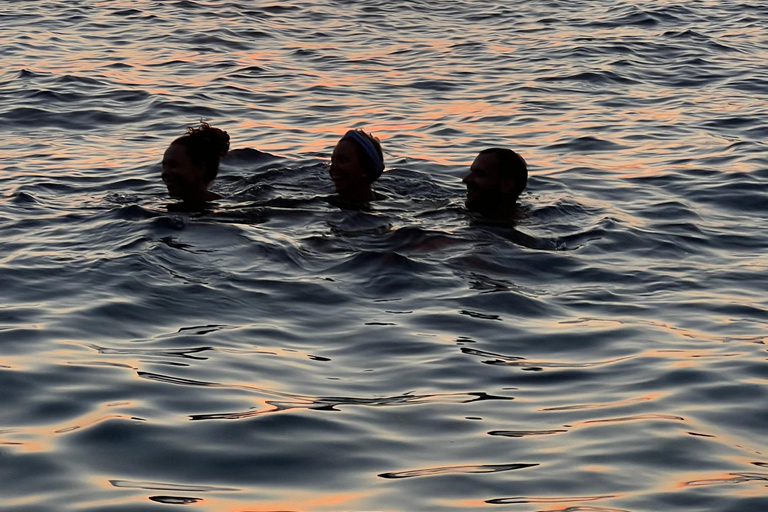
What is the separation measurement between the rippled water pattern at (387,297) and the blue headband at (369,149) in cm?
41

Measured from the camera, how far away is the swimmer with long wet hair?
414 inches

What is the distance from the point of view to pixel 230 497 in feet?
14.5

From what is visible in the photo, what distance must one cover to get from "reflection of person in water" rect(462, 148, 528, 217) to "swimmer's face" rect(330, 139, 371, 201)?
1.05 metres

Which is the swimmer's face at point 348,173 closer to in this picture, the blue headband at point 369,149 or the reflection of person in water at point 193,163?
the blue headband at point 369,149


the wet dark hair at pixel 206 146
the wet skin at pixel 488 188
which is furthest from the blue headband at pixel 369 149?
the wet dark hair at pixel 206 146

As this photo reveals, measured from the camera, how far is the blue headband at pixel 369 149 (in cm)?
1057

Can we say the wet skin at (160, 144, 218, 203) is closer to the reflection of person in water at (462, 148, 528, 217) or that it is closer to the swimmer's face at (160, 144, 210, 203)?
the swimmer's face at (160, 144, 210, 203)

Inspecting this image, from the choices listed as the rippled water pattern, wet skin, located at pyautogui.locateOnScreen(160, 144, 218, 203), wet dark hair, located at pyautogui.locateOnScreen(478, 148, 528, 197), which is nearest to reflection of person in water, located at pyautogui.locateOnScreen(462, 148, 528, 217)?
wet dark hair, located at pyautogui.locateOnScreen(478, 148, 528, 197)

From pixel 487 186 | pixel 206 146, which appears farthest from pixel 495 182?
pixel 206 146

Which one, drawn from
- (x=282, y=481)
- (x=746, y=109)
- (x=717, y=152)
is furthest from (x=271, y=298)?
(x=746, y=109)

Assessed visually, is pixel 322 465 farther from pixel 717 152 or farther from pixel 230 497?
pixel 717 152

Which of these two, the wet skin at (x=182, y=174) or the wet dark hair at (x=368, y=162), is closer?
the wet skin at (x=182, y=174)

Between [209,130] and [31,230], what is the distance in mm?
1915

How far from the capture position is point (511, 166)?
10.2 m
